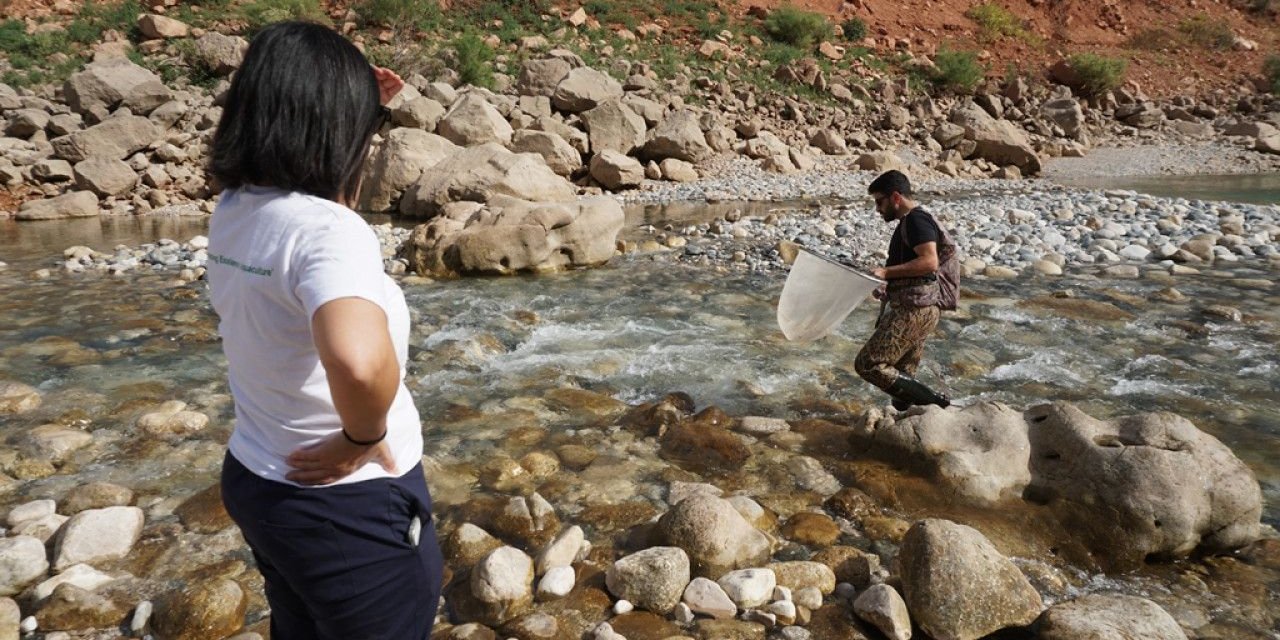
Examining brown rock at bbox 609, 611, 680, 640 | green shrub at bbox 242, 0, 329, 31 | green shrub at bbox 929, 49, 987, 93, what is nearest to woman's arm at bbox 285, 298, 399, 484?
brown rock at bbox 609, 611, 680, 640

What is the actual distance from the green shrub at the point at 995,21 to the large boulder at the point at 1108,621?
119 ft

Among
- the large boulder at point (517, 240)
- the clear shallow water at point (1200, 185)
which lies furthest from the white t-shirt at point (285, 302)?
the clear shallow water at point (1200, 185)

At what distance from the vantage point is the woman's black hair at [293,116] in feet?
4.31

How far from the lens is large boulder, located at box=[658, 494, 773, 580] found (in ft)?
10.6

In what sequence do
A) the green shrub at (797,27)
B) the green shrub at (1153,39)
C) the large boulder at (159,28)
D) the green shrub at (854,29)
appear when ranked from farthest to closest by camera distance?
1. the green shrub at (1153,39)
2. the green shrub at (854,29)
3. the green shrub at (797,27)
4. the large boulder at (159,28)

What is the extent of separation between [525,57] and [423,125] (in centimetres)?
888

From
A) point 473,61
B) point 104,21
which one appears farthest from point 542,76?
point 104,21

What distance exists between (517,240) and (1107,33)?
37.3 m

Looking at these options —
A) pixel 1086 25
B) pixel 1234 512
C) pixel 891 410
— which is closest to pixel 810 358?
pixel 891 410

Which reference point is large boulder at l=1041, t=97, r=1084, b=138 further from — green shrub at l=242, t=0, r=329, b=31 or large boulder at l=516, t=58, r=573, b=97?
green shrub at l=242, t=0, r=329, b=31

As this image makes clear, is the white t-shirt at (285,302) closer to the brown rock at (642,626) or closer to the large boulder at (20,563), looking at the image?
the brown rock at (642,626)

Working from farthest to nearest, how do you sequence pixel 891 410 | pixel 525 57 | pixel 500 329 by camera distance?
pixel 525 57 → pixel 500 329 → pixel 891 410

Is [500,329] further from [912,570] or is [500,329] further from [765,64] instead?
[765,64]

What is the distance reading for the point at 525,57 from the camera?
23766 mm
